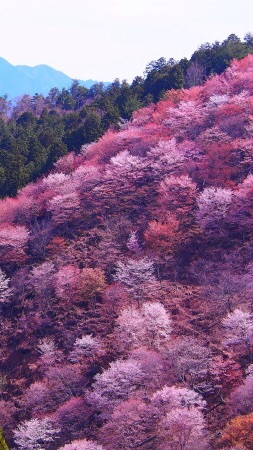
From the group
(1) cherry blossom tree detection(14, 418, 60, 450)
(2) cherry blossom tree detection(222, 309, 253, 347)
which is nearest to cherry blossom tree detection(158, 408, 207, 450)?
(2) cherry blossom tree detection(222, 309, 253, 347)

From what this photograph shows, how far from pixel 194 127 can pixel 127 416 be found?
86.7ft

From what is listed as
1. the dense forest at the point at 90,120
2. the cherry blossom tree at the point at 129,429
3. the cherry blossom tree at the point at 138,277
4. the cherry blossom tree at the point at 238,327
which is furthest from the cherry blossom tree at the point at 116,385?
the dense forest at the point at 90,120

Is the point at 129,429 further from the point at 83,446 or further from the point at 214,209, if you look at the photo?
the point at 214,209

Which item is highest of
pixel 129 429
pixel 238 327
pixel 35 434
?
pixel 238 327

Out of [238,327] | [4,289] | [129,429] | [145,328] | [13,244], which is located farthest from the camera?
[13,244]

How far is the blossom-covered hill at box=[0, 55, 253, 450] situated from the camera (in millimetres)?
20625

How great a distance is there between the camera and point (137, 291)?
27406 millimetres

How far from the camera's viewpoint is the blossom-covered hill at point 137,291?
2062 cm

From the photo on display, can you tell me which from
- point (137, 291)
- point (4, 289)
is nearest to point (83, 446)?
point (137, 291)

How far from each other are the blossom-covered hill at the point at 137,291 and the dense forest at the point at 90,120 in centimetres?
227

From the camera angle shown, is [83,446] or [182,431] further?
[83,446]

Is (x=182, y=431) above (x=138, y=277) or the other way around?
the other way around

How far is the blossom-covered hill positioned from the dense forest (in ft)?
7.45

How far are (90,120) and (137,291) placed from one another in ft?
71.5
